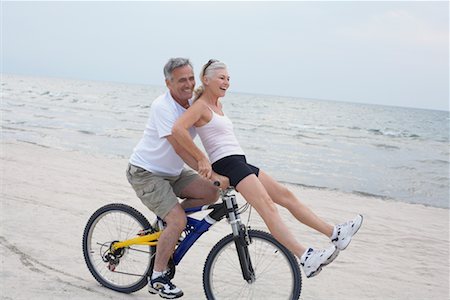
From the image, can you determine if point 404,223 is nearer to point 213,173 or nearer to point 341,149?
point 213,173

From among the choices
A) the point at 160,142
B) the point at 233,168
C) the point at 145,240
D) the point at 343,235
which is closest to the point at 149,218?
the point at 145,240

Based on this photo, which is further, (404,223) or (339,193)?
(339,193)

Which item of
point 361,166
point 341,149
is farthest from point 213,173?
point 341,149

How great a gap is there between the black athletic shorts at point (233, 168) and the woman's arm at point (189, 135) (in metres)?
0.16

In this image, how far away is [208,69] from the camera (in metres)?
3.84

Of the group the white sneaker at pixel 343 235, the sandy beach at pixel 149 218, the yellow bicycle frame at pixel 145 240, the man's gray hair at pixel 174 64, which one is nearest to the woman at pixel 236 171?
the white sneaker at pixel 343 235

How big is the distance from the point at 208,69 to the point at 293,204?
3.89 ft

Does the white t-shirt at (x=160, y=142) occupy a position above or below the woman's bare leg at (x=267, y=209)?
above

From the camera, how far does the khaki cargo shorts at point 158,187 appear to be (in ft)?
13.1

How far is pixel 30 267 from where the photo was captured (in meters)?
4.80

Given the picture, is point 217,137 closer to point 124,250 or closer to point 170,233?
point 170,233

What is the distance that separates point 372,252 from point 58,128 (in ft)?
55.1

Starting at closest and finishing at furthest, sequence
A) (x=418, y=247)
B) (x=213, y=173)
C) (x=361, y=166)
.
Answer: (x=213, y=173)
(x=418, y=247)
(x=361, y=166)

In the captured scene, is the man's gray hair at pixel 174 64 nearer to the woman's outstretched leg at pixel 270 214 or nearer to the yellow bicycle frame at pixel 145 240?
the woman's outstretched leg at pixel 270 214
